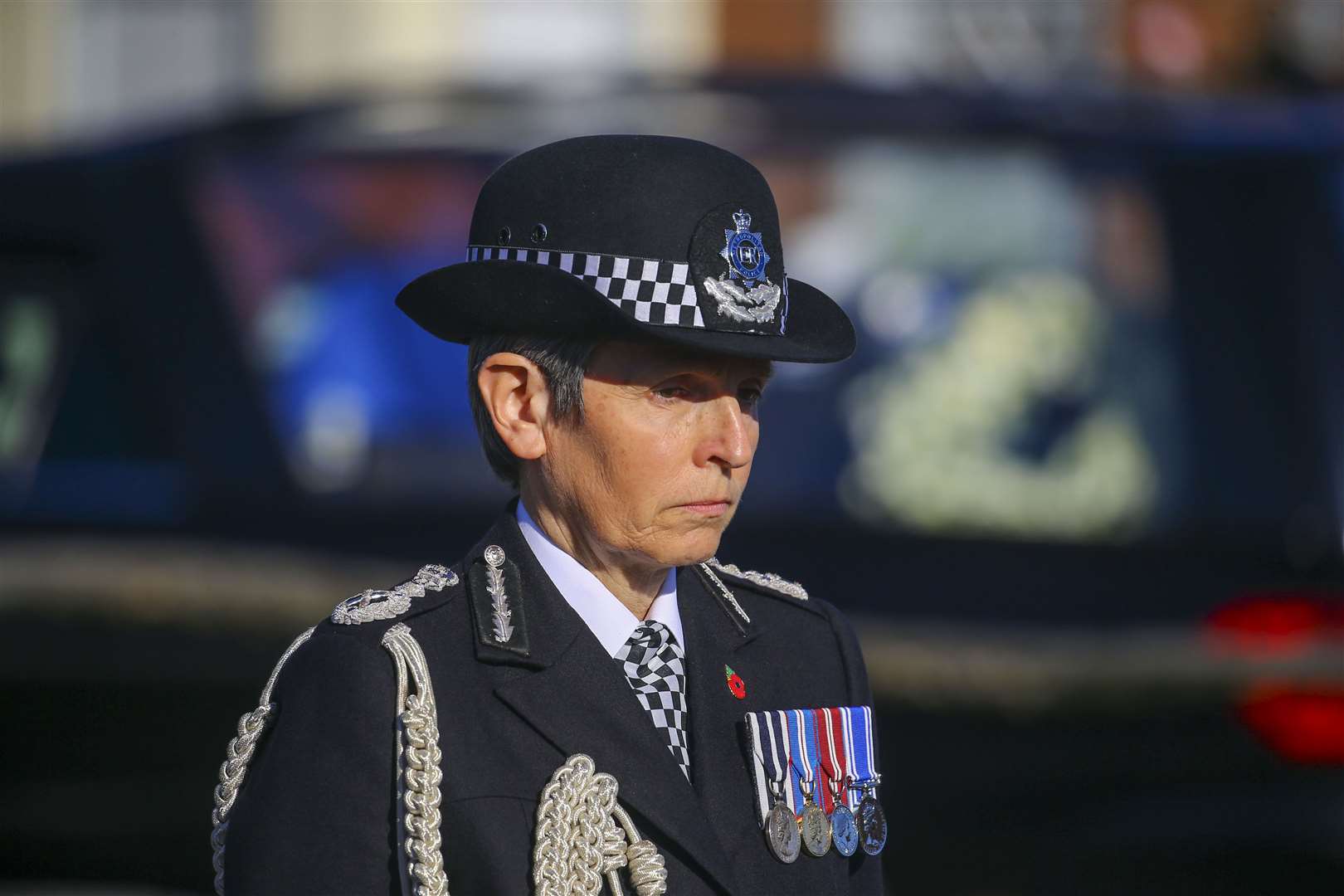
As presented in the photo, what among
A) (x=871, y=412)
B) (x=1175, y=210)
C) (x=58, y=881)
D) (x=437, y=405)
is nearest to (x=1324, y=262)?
(x=1175, y=210)

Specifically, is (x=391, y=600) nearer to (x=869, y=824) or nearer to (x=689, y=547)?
(x=689, y=547)

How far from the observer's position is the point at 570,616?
2021mm

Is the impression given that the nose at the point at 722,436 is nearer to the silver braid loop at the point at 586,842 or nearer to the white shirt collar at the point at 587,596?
the white shirt collar at the point at 587,596

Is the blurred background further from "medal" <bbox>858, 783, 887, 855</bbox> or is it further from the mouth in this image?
the mouth

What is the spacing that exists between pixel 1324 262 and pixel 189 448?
3002 mm

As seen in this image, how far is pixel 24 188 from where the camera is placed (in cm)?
509

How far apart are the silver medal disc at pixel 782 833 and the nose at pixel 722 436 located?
1.29ft

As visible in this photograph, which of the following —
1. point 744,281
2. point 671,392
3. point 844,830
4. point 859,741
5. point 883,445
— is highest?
point 883,445

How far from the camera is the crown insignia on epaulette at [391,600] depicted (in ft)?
6.36

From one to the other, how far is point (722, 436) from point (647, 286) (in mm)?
186

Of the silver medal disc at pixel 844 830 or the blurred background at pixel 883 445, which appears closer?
the silver medal disc at pixel 844 830

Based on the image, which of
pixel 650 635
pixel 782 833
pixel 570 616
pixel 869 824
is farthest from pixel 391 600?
pixel 869 824

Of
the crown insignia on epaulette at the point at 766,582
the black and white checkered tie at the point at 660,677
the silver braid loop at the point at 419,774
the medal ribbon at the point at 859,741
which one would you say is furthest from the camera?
the crown insignia on epaulette at the point at 766,582

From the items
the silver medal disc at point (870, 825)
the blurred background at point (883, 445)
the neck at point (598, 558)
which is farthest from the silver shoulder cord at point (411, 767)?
the blurred background at point (883, 445)
